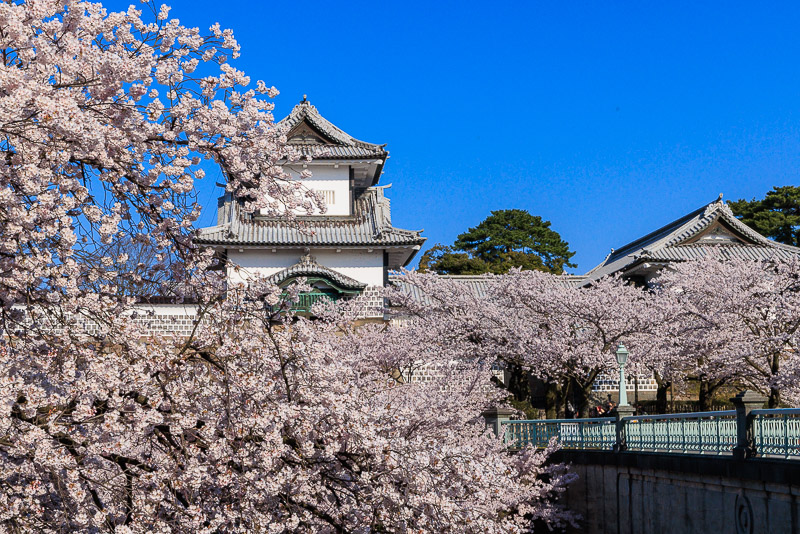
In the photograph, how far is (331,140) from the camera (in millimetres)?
37844

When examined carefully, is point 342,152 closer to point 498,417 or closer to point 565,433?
point 498,417

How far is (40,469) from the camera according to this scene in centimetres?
624

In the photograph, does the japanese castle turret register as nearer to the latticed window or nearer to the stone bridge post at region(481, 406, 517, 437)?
the latticed window

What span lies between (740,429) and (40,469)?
9.01 meters

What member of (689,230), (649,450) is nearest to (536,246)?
(689,230)

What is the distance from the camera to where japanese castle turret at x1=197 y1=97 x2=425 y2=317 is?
3409 centimetres

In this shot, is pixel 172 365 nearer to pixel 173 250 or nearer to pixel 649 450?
pixel 173 250

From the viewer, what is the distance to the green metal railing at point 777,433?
10.6m

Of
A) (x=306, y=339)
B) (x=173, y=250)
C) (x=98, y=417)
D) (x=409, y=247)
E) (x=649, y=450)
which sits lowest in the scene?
(x=649, y=450)

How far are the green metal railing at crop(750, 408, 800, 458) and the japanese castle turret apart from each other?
21995 millimetres

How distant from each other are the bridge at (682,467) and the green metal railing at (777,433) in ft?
0.04

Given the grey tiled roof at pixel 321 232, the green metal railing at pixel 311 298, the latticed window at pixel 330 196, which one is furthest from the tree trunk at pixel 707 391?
the latticed window at pixel 330 196

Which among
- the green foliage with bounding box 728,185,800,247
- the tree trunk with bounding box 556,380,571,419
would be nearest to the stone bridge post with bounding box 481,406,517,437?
the tree trunk with bounding box 556,380,571,419

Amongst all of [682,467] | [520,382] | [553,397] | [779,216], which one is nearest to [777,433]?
[682,467]
